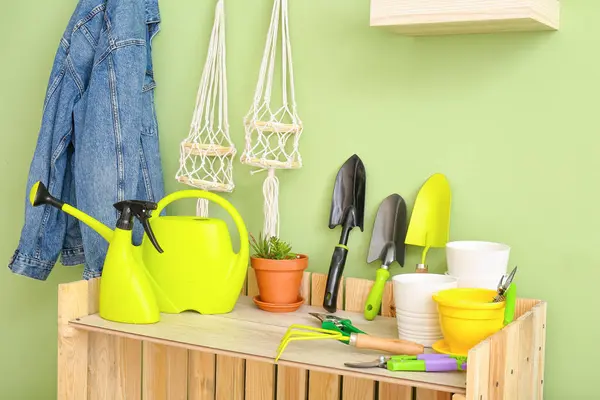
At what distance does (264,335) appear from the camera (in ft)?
4.95

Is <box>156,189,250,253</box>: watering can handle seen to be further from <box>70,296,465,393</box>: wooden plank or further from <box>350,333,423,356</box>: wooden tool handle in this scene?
<box>350,333,423,356</box>: wooden tool handle

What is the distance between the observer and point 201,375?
192 centimetres

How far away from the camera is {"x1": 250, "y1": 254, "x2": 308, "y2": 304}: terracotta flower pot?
65.7 inches

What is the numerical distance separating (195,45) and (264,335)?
0.80 meters

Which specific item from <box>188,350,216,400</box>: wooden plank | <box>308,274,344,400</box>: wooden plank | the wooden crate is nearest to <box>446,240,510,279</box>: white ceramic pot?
the wooden crate

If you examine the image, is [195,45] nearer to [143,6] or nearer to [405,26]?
[143,6]

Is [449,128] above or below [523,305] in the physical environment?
above

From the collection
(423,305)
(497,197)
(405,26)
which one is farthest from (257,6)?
(423,305)

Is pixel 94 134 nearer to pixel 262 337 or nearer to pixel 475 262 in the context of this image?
pixel 262 337

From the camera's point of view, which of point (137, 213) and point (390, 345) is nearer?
point (390, 345)

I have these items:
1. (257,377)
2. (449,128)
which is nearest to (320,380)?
(257,377)

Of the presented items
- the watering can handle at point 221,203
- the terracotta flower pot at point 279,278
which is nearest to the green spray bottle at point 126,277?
the watering can handle at point 221,203

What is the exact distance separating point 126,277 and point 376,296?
50 cm

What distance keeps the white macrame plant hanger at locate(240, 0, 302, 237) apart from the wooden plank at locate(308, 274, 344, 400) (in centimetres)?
16
